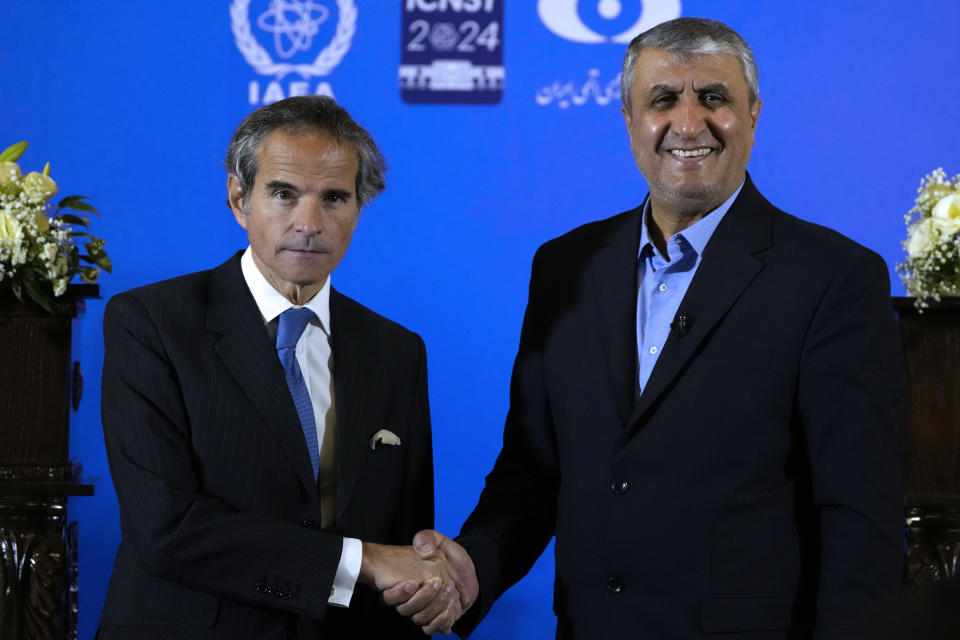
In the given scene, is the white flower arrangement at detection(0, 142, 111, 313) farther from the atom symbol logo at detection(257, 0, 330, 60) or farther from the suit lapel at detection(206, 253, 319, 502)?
the atom symbol logo at detection(257, 0, 330, 60)

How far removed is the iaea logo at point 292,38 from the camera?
4.16 meters

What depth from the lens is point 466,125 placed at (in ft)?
13.8

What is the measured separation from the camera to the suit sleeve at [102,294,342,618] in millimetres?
2051

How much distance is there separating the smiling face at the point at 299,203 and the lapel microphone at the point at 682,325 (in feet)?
2.18

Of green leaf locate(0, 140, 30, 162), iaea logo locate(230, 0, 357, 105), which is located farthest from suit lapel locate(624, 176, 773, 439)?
iaea logo locate(230, 0, 357, 105)

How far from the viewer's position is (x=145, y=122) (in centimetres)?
424

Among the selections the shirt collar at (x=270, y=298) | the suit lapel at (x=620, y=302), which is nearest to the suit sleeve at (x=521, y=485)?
the suit lapel at (x=620, y=302)

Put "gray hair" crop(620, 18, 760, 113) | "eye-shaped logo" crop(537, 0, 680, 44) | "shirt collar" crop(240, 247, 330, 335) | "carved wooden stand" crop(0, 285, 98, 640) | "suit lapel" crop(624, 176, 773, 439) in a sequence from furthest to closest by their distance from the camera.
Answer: "eye-shaped logo" crop(537, 0, 680, 44), "carved wooden stand" crop(0, 285, 98, 640), "shirt collar" crop(240, 247, 330, 335), "gray hair" crop(620, 18, 760, 113), "suit lapel" crop(624, 176, 773, 439)

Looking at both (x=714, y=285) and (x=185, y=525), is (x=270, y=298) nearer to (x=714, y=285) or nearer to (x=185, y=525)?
(x=185, y=525)

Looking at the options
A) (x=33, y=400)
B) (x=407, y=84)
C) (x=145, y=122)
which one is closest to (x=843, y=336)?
(x=33, y=400)

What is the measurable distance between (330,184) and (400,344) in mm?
368

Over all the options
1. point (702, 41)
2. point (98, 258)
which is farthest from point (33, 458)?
point (702, 41)

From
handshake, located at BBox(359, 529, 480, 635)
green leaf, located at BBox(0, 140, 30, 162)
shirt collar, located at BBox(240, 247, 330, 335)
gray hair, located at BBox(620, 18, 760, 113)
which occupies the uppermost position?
green leaf, located at BBox(0, 140, 30, 162)

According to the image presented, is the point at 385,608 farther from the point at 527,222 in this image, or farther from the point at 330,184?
the point at 527,222
